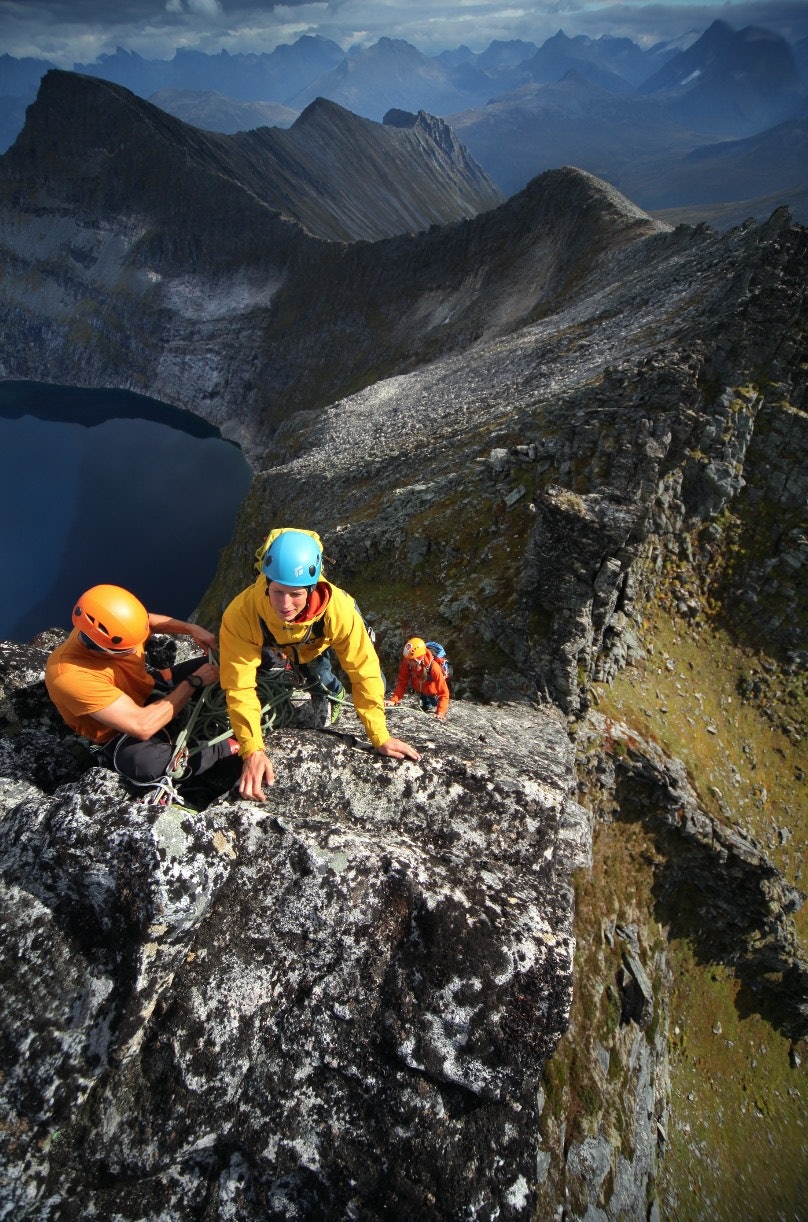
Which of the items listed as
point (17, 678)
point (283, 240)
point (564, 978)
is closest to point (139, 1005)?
Result: point (564, 978)

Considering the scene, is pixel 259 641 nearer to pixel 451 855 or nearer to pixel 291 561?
pixel 291 561

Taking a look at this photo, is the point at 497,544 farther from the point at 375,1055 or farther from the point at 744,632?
the point at 375,1055

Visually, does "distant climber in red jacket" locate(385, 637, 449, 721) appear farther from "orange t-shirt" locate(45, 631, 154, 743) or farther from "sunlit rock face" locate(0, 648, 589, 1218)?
"orange t-shirt" locate(45, 631, 154, 743)

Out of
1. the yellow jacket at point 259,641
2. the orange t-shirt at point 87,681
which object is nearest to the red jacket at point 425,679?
the yellow jacket at point 259,641

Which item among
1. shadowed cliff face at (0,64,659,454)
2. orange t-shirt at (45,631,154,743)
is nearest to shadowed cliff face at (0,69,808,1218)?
orange t-shirt at (45,631,154,743)

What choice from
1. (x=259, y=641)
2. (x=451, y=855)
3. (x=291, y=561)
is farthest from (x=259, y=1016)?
(x=291, y=561)

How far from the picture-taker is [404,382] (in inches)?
2388

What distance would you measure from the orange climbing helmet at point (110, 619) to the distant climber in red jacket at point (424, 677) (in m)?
6.75

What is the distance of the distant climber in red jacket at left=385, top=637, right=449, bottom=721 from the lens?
516 inches

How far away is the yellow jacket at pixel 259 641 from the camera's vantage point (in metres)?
7.31

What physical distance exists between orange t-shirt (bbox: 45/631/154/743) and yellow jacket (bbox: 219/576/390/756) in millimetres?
1246

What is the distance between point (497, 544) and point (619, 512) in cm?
758

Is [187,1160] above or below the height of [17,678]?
below

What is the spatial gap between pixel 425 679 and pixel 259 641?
21.1 ft
